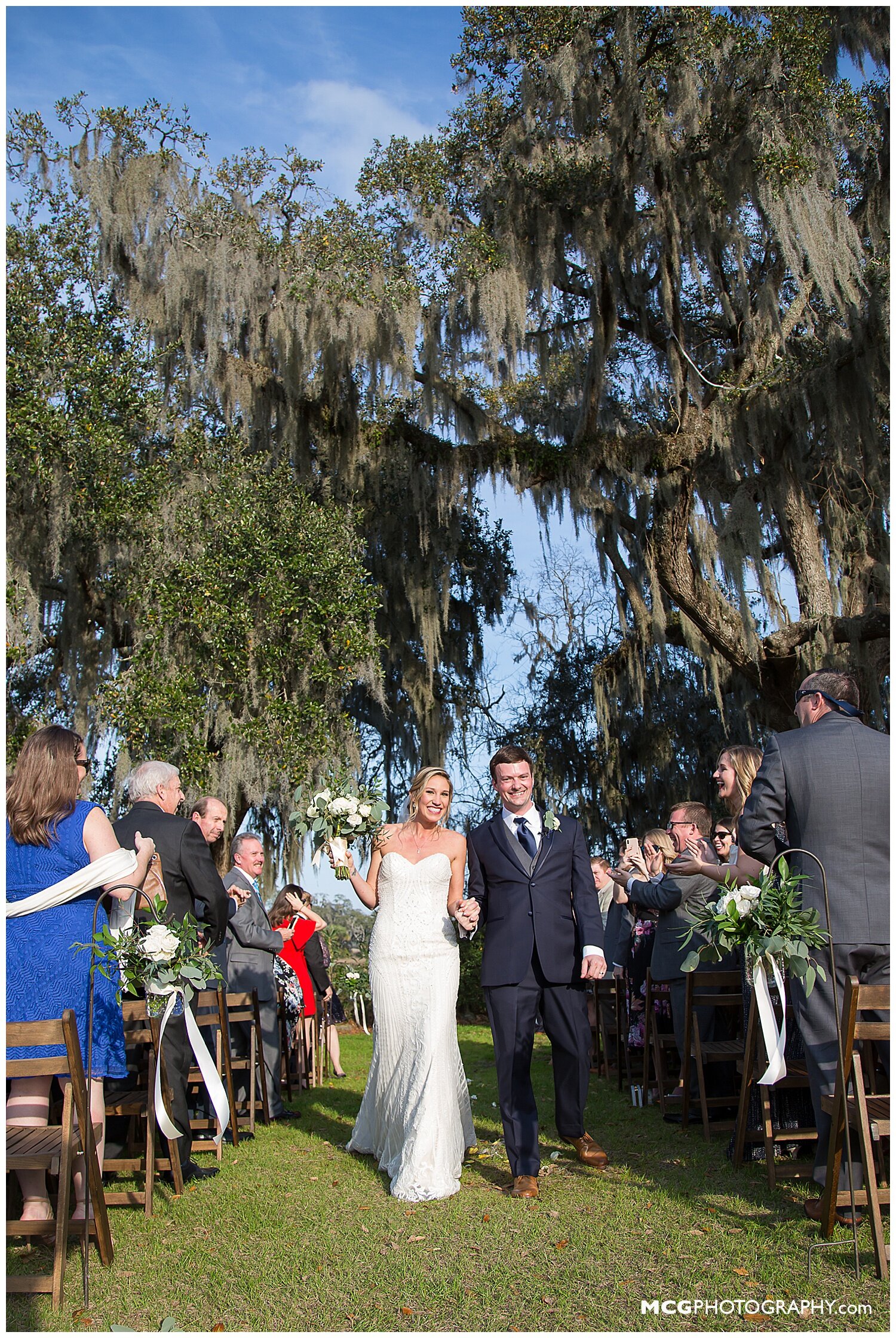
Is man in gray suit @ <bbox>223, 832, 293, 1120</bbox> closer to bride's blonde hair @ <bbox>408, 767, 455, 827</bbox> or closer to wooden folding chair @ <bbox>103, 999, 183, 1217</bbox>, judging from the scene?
wooden folding chair @ <bbox>103, 999, 183, 1217</bbox>

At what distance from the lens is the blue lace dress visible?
3.66m

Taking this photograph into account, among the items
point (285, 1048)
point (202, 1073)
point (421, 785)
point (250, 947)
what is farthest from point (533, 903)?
point (285, 1048)

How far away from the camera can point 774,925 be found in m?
3.60

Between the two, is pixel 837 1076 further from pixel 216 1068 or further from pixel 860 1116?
pixel 216 1068

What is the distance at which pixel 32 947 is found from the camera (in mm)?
3680

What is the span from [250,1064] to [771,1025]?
11.1 feet

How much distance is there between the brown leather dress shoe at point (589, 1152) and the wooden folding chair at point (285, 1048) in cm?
274

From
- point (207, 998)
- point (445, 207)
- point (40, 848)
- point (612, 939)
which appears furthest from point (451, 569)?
point (40, 848)

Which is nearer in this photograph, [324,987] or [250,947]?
[250,947]

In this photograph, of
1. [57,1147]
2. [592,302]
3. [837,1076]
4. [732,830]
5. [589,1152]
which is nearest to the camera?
[837,1076]

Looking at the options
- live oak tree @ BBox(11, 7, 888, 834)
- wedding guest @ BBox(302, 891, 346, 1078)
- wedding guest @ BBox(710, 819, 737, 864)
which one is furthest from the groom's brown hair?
live oak tree @ BBox(11, 7, 888, 834)

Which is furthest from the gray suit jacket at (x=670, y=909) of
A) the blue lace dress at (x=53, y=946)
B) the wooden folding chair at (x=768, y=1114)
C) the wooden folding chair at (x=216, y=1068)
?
the blue lace dress at (x=53, y=946)

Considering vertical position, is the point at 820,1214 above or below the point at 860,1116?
below

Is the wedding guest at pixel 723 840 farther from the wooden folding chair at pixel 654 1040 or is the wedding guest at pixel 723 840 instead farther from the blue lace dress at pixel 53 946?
the blue lace dress at pixel 53 946
